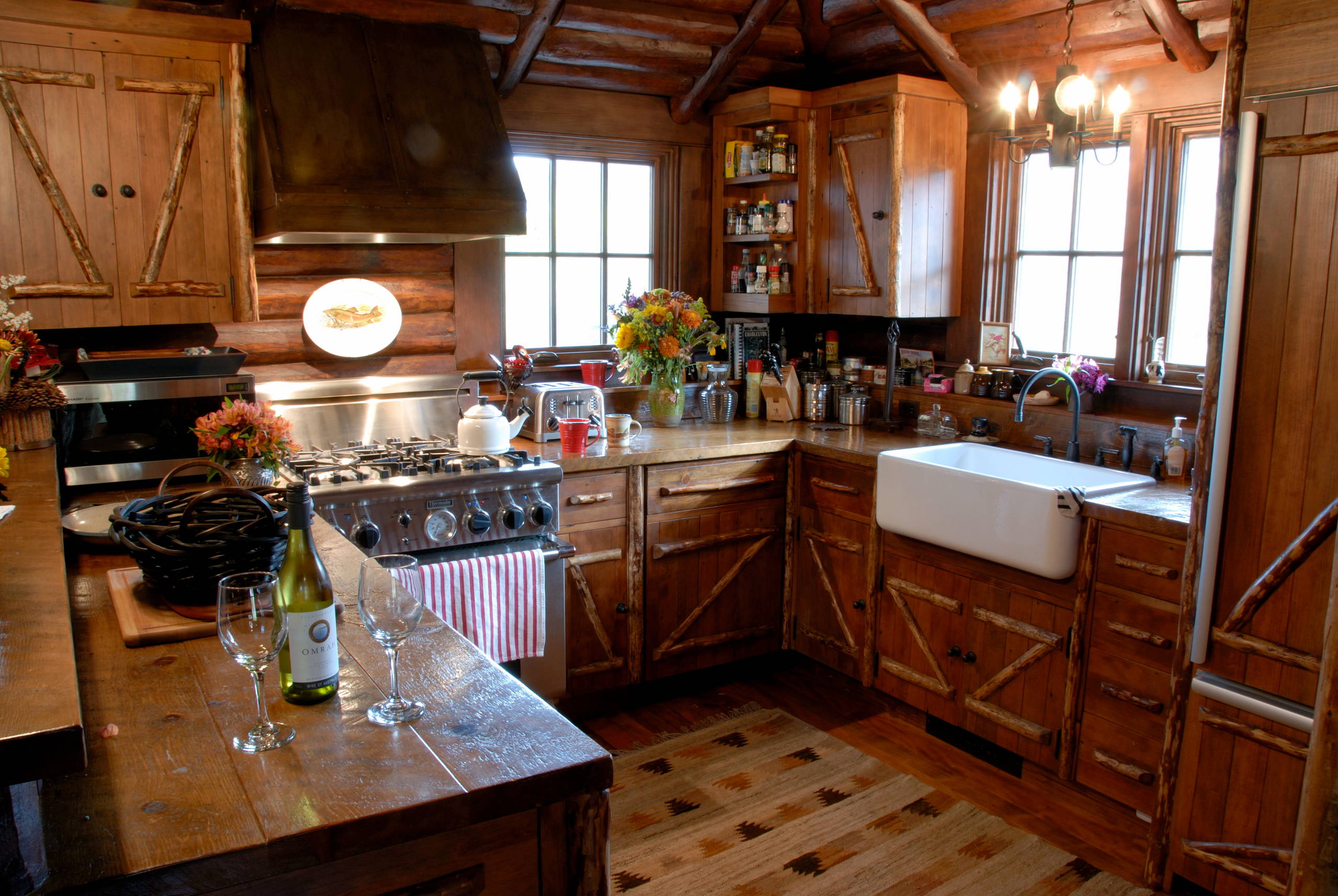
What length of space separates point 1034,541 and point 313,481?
2.15m

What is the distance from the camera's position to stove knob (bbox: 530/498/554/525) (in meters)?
3.35

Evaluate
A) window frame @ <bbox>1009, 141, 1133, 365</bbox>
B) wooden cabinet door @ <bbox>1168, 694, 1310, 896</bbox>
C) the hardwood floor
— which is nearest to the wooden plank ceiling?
window frame @ <bbox>1009, 141, 1133, 365</bbox>

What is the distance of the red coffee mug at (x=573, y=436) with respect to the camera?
3.58 metres

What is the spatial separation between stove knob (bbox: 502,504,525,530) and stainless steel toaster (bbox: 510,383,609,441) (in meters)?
0.55

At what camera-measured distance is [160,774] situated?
1240mm

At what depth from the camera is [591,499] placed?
3.58 meters

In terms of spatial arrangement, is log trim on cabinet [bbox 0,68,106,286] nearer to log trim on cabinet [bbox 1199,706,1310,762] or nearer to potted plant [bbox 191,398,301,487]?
potted plant [bbox 191,398,301,487]

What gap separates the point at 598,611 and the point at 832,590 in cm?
90

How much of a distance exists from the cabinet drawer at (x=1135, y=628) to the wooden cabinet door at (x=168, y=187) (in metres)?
2.84

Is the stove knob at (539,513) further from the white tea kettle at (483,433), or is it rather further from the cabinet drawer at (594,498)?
the white tea kettle at (483,433)

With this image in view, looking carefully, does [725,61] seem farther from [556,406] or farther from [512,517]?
[512,517]

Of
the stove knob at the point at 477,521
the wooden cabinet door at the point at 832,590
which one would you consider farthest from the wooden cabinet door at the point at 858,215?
the stove knob at the point at 477,521

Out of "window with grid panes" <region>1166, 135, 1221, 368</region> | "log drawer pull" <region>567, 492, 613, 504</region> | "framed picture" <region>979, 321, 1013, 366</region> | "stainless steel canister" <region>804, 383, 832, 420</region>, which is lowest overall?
"log drawer pull" <region>567, 492, 613, 504</region>

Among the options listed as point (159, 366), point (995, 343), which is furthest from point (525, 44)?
point (995, 343)
